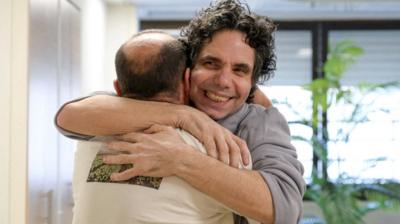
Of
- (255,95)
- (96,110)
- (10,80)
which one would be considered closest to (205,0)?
(10,80)

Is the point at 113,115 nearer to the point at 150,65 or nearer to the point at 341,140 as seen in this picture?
the point at 150,65

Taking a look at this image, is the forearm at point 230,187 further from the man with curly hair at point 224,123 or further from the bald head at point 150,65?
the bald head at point 150,65

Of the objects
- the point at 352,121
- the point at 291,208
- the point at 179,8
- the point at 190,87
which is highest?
the point at 179,8

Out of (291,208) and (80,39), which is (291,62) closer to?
(80,39)

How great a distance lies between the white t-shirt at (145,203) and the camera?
1.21 meters

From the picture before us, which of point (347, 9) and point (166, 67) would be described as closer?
point (166, 67)

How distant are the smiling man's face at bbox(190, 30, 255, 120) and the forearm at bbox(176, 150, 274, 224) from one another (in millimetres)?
268

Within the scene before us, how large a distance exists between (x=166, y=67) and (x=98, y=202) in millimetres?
341

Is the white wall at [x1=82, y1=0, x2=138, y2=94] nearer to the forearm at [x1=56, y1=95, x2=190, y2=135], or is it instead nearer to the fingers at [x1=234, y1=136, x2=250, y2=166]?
the forearm at [x1=56, y1=95, x2=190, y2=135]

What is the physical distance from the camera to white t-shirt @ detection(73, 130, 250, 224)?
3.97 feet

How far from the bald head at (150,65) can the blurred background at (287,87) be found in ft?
3.20

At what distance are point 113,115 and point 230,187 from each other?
331 mm

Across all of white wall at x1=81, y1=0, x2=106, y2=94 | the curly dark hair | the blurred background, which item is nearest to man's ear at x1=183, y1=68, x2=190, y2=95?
the curly dark hair

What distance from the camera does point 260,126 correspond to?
4.58ft
